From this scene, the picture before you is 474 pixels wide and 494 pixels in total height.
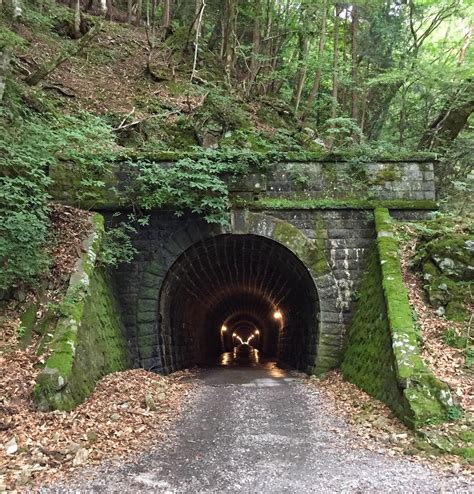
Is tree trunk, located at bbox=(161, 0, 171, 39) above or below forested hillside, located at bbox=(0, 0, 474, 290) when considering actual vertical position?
above

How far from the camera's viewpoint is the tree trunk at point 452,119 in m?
12.5

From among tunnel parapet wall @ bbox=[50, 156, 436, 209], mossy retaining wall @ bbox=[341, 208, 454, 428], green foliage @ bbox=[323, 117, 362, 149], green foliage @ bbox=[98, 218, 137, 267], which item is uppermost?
green foliage @ bbox=[323, 117, 362, 149]

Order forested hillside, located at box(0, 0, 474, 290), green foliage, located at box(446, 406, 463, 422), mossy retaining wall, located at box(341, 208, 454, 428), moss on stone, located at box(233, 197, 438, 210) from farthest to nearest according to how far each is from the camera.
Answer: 1. forested hillside, located at box(0, 0, 474, 290)
2. moss on stone, located at box(233, 197, 438, 210)
3. mossy retaining wall, located at box(341, 208, 454, 428)
4. green foliage, located at box(446, 406, 463, 422)

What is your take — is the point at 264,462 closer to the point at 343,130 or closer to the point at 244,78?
the point at 343,130

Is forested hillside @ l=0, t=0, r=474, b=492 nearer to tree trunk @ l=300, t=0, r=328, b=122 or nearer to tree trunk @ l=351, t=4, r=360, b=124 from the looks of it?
tree trunk @ l=351, t=4, r=360, b=124

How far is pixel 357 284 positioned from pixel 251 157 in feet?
12.1

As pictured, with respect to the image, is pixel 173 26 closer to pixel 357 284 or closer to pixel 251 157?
pixel 251 157

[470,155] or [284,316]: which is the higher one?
[470,155]

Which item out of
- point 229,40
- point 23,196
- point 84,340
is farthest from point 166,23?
point 84,340

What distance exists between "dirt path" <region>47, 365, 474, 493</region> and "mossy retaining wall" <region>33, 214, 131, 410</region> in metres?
1.42

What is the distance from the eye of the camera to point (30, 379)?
5.34 m

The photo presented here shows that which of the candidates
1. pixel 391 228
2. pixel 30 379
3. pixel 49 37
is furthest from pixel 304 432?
pixel 49 37

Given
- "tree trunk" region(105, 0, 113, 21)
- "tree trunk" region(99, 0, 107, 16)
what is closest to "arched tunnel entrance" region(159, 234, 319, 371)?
"tree trunk" region(99, 0, 107, 16)

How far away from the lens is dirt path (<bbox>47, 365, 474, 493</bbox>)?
3.95m
